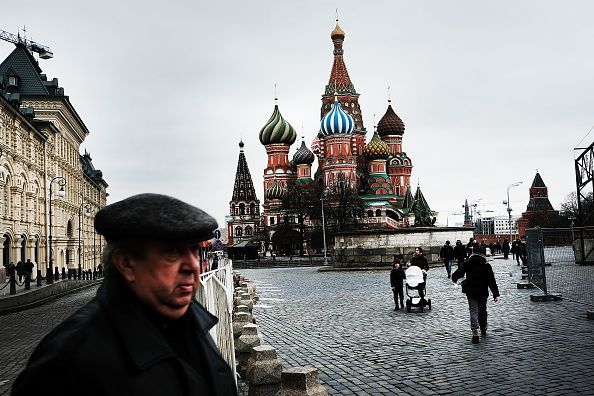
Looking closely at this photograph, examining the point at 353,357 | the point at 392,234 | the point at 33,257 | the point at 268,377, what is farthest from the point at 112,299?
the point at 33,257

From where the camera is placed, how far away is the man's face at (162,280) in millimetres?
2205

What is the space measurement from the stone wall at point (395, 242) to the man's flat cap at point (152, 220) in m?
34.0

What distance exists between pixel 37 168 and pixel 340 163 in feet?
170

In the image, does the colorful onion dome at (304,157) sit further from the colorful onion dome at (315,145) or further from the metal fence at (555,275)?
the metal fence at (555,275)

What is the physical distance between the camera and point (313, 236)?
3130 inches

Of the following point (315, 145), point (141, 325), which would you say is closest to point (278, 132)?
point (315, 145)

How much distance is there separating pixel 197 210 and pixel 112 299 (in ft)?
1.40

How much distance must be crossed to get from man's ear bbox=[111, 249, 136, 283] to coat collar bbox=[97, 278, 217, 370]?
37 millimetres

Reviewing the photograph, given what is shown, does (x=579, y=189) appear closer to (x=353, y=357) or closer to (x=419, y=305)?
(x=419, y=305)

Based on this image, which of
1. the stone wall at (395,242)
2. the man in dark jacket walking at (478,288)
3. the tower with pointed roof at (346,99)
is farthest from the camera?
the tower with pointed roof at (346,99)

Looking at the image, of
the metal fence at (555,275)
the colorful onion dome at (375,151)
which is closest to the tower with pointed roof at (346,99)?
the colorful onion dome at (375,151)

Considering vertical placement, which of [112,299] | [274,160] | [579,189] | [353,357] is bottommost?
[353,357]

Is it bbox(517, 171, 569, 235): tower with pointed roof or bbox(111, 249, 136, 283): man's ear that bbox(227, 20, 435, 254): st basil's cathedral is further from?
bbox(111, 249, 136, 283): man's ear

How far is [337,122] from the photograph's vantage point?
9412 centimetres
